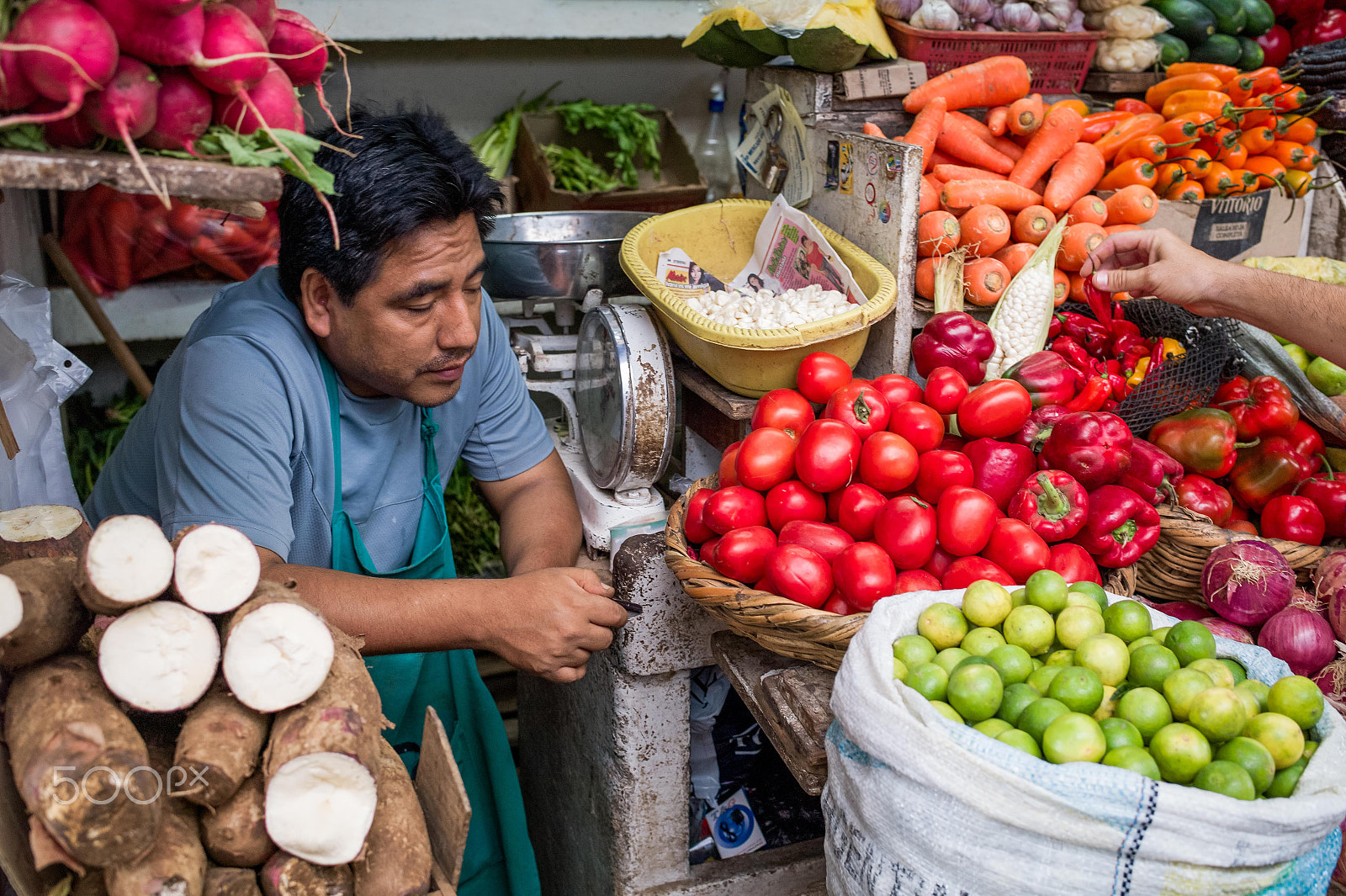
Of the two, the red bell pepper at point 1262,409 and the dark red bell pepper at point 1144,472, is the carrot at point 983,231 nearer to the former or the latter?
the red bell pepper at point 1262,409

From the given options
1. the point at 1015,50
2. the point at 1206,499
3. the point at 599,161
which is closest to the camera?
the point at 1206,499

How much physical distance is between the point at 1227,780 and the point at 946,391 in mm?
974

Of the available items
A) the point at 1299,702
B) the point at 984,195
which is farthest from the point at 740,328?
the point at 1299,702

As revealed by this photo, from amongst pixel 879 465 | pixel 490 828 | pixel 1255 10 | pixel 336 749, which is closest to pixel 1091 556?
pixel 879 465

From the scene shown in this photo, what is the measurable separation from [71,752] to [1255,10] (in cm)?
436

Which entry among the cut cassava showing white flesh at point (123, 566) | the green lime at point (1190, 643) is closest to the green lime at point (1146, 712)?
the green lime at point (1190, 643)

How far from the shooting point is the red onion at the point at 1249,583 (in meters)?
1.72

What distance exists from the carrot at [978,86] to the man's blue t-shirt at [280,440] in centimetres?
156

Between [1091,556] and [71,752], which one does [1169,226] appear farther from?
[71,752]

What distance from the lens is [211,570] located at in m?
1.12

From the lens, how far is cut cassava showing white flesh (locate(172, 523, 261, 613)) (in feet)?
3.65

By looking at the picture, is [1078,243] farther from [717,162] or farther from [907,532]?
[717,162]

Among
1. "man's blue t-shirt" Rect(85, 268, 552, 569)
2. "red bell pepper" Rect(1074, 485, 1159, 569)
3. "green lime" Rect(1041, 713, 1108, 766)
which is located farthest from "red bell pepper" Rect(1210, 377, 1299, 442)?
"man's blue t-shirt" Rect(85, 268, 552, 569)

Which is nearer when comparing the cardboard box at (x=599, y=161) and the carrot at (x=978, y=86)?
the carrot at (x=978, y=86)
